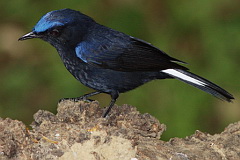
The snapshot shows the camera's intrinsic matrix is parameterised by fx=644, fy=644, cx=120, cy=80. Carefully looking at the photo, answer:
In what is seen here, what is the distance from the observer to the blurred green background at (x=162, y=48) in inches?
280

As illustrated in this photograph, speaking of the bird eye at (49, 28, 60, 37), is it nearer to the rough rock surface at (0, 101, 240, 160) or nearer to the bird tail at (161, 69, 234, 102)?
the rough rock surface at (0, 101, 240, 160)

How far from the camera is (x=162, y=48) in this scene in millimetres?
7422

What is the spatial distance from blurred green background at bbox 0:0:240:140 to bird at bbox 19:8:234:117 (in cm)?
111

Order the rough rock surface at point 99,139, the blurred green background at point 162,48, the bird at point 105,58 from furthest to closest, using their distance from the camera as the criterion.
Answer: the blurred green background at point 162,48 → the bird at point 105,58 → the rough rock surface at point 99,139

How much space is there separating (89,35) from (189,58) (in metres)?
2.07

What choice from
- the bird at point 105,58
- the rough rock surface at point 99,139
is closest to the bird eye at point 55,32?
the bird at point 105,58

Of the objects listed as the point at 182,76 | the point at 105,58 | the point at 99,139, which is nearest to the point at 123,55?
the point at 105,58

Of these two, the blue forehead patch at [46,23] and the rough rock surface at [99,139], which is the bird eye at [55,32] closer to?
the blue forehead patch at [46,23]

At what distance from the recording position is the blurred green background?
280 inches

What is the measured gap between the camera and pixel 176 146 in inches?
185

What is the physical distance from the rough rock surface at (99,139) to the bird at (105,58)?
2.29ft

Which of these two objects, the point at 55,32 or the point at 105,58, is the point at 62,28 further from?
the point at 105,58

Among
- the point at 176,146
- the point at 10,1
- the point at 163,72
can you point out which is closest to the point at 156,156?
the point at 176,146

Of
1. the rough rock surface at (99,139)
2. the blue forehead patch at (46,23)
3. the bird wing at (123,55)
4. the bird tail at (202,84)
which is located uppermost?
the bird tail at (202,84)
